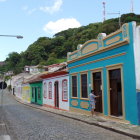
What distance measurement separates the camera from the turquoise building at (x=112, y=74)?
33.4ft

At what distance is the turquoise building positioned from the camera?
1017cm

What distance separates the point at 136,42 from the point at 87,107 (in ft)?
19.2

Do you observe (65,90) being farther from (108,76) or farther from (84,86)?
(108,76)

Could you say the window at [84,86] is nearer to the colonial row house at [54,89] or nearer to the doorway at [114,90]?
the colonial row house at [54,89]

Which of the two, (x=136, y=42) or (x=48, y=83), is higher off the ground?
(x=136, y=42)

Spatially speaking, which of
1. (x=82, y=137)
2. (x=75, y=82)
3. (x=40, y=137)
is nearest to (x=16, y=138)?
(x=40, y=137)

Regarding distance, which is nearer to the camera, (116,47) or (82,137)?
(82,137)

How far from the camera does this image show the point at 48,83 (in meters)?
23.3

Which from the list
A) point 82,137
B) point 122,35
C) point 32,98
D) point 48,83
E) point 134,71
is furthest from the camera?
point 32,98

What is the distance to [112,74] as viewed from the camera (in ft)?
39.5

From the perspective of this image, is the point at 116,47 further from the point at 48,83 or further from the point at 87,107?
the point at 48,83

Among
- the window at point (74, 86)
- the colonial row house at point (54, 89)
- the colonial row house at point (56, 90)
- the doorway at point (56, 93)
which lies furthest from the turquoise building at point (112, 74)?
the doorway at point (56, 93)

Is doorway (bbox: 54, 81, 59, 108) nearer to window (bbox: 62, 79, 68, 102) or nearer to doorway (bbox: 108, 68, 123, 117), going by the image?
window (bbox: 62, 79, 68, 102)

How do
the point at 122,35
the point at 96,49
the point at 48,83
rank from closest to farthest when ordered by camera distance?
the point at 122,35, the point at 96,49, the point at 48,83
